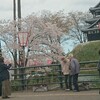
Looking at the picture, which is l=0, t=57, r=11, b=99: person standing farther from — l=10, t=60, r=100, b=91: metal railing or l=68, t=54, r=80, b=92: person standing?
l=10, t=60, r=100, b=91: metal railing

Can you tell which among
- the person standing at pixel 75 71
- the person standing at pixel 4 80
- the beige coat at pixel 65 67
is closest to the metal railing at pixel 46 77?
the beige coat at pixel 65 67

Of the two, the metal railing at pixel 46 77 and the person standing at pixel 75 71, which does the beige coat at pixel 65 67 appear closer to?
the person standing at pixel 75 71

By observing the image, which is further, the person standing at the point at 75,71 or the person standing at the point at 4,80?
the person standing at the point at 75,71

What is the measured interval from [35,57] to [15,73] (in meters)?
18.4

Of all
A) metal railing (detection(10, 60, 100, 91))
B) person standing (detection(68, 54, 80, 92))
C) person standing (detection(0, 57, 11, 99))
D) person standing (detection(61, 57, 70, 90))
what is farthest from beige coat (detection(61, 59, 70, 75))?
person standing (detection(0, 57, 11, 99))

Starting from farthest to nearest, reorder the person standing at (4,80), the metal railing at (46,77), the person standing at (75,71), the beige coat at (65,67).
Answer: the metal railing at (46,77) < the beige coat at (65,67) < the person standing at (75,71) < the person standing at (4,80)

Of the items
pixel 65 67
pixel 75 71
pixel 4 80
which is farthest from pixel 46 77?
pixel 4 80

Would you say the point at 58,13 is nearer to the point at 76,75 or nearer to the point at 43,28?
the point at 43,28

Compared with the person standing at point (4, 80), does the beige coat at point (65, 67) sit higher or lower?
higher

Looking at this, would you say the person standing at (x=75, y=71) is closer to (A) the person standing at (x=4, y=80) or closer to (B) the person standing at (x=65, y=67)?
(B) the person standing at (x=65, y=67)

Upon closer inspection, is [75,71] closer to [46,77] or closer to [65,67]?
[65,67]

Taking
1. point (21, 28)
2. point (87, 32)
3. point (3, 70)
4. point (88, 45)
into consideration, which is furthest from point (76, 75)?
point (87, 32)

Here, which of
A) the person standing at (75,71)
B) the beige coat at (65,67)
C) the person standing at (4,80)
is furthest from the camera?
the beige coat at (65,67)

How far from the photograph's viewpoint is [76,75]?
1953 cm
